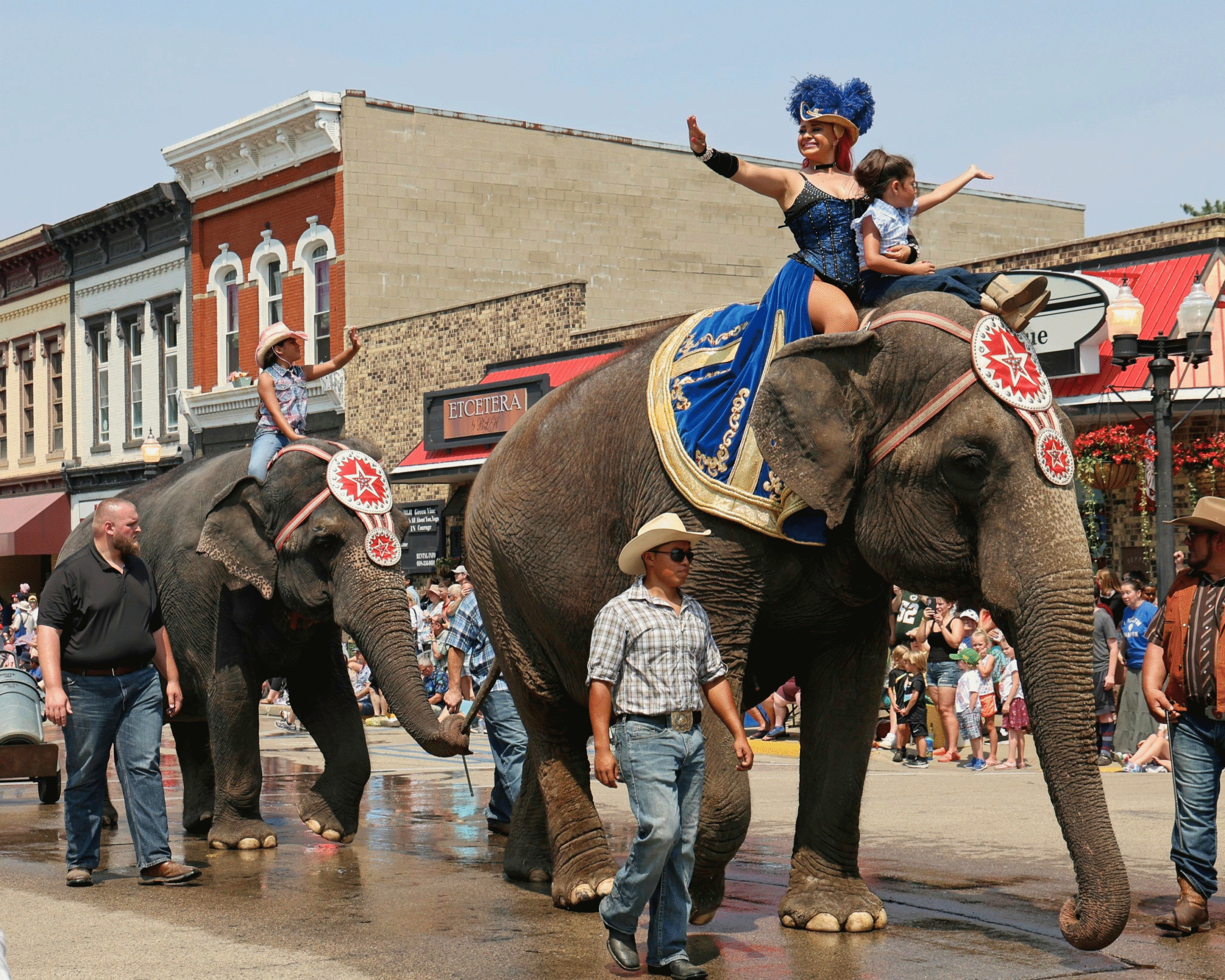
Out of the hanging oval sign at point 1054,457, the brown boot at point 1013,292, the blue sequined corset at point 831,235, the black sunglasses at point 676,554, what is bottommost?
the black sunglasses at point 676,554

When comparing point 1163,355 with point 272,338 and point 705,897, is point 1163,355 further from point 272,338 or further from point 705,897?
point 705,897

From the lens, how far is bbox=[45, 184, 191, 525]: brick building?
34250 millimetres

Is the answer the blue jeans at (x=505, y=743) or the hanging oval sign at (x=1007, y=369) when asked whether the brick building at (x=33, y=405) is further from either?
→ the hanging oval sign at (x=1007, y=369)

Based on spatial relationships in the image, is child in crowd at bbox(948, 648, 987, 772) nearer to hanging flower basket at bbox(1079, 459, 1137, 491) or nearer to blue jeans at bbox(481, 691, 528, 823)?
hanging flower basket at bbox(1079, 459, 1137, 491)

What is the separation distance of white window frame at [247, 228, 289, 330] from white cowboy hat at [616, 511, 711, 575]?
2599 centimetres

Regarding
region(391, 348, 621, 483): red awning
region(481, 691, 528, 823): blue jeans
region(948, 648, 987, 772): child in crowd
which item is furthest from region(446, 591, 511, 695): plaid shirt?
region(391, 348, 621, 483): red awning

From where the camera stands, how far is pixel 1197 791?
6938mm

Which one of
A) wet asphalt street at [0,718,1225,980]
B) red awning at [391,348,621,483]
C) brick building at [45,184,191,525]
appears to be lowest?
wet asphalt street at [0,718,1225,980]

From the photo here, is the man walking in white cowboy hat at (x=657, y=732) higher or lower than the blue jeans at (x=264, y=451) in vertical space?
lower

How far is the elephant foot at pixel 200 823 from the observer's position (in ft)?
33.4

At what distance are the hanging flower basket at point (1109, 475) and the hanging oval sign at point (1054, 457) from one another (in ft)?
37.6

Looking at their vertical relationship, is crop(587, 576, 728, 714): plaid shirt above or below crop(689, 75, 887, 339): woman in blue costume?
below

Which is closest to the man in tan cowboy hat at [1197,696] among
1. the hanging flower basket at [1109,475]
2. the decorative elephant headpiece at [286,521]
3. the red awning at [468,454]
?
the decorative elephant headpiece at [286,521]

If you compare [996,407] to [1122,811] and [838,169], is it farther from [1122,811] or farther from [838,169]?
[1122,811]
